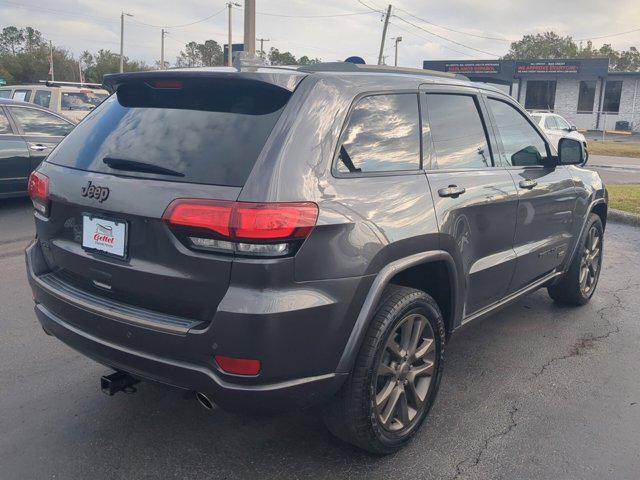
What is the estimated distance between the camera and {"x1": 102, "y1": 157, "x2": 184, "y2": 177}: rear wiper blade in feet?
8.18

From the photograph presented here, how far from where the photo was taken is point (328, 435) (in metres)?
3.08

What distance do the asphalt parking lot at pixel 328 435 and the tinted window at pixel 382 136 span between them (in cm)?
123

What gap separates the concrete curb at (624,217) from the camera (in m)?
8.88

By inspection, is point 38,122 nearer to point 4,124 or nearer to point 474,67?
point 4,124

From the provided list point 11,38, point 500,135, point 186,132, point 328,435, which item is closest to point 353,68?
point 186,132

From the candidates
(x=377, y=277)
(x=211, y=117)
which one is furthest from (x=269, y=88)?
(x=377, y=277)

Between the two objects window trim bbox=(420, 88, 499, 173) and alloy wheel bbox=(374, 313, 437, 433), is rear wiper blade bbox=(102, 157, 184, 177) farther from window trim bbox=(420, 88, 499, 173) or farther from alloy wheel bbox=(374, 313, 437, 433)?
window trim bbox=(420, 88, 499, 173)

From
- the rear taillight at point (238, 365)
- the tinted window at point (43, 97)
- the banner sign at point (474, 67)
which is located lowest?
the rear taillight at point (238, 365)

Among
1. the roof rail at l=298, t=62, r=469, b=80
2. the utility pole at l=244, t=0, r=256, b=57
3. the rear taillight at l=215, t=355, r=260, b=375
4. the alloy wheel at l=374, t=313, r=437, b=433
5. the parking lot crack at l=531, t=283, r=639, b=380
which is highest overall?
the utility pole at l=244, t=0, r=256, b=57

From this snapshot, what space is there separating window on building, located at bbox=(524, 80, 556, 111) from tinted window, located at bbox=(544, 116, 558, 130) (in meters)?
24.2

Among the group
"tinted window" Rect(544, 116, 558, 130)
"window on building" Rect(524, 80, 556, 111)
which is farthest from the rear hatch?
"window on building" Rect(524, 80, 556, 111)

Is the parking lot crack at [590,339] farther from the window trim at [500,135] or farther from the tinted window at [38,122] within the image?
the tinted window at [38,122]

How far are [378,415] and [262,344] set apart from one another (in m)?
0.81

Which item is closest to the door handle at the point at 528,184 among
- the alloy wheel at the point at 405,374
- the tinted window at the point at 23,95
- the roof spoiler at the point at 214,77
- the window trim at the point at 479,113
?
the window trim at the point at 479,113
